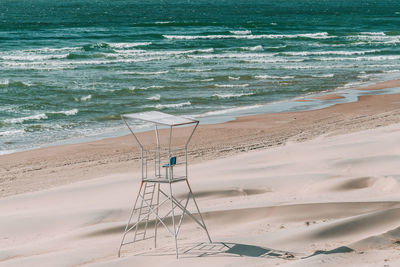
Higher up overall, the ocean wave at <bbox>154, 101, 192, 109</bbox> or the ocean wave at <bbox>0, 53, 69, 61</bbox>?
the ocean wave at <bbox>0, 53, 69, 61</bbox>

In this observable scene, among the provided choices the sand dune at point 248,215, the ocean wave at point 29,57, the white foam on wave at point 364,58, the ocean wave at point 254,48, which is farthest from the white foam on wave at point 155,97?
the ocean wave at point 254,48

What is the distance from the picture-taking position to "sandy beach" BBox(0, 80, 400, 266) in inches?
374

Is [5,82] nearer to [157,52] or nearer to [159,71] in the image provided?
[159,71]

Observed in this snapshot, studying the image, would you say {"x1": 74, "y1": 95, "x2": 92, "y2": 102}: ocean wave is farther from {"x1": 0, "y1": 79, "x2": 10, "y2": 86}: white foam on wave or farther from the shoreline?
the shoreline

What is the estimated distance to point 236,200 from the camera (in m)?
12.6

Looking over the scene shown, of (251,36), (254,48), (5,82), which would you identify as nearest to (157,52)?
(254,48)

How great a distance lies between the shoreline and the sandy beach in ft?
0.18

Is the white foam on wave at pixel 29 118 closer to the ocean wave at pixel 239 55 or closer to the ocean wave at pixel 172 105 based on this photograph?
the ocean wave at pixel 172 105

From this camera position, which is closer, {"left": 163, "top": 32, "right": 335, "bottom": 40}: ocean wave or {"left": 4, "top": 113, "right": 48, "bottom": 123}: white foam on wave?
{"left": 4, "top": 113, "right": 48, "bottom": 123}: white foam on wave

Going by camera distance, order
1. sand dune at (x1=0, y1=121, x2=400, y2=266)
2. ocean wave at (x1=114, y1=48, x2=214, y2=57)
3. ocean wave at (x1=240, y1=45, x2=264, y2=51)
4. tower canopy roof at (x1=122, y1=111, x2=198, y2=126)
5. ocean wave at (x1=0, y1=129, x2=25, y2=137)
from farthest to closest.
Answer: ocean wave at (x1=240, y1=45, x2=264, y2=51), ocean wave at (x1=114, y1=48, x2=214, y2=57), ocean wave at (x1=0, y1=129, x2=25, y2=137), sand dune at (x1=0, y1=121, x2=400, y2=266), tower canopy roof at (x1=122, y1=111, x2=198, y2=126)

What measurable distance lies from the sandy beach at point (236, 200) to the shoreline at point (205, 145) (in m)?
0.06

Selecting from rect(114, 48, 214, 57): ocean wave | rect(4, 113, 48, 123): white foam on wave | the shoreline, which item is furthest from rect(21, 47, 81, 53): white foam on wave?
the shoreline

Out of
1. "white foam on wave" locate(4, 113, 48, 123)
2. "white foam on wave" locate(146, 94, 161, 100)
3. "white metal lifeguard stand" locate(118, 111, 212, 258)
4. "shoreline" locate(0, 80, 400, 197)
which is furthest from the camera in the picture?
"white foam on wave" locate(146, 94, 161, 100)

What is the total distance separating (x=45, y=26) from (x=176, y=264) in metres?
68.1
